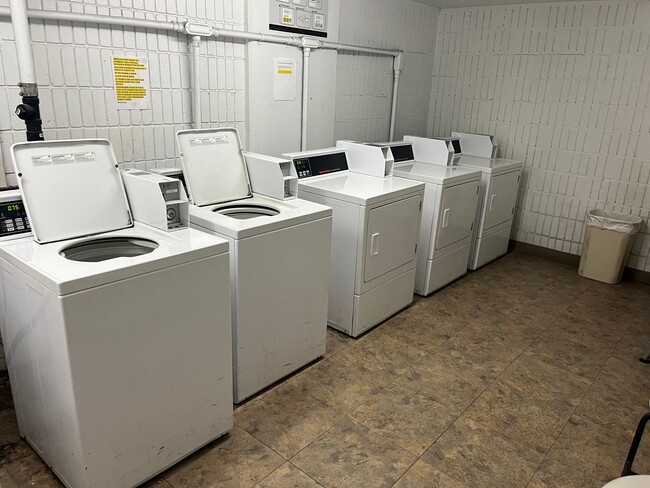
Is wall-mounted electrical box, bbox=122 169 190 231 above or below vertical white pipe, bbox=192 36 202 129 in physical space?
below

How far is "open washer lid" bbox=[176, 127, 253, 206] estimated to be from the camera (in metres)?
2.59

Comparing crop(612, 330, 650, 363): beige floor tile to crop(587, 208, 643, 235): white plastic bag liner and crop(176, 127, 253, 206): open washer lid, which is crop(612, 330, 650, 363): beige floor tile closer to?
crop(587, 208, 643, 235): white plastic bag liner

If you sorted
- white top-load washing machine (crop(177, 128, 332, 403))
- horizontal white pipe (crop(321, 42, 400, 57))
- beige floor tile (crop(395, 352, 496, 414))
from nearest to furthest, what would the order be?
1. white top-load washing machine (crop(177, 128, 332, 403))
2. beige floor tile (crop(395, 352, 496, 414))
3. horizontal white pipe (crop(321, 42, 400, 57))

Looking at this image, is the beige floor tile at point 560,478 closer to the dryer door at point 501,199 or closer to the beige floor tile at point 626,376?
the beige floor tile at point 626,376

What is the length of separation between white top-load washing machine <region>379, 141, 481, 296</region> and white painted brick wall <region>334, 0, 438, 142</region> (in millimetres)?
475

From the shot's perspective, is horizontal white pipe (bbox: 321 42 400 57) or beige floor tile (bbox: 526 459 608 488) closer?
beige floor tile (bbox: 526 459 608 488)

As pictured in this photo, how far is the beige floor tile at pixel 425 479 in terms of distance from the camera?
2.00 meters

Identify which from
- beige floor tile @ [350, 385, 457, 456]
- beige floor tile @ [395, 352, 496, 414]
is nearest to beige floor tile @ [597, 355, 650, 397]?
beige floor tile @ [395, 352, 496, 414]

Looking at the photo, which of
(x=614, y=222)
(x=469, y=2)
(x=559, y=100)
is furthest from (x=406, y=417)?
(x=469, y=2)

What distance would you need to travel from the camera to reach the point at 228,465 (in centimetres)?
206

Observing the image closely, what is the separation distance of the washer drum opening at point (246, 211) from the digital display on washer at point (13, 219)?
0.90 metres

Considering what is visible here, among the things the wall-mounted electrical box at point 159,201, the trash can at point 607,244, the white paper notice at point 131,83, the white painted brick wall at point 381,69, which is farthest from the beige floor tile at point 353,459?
the trash can at point 607,244

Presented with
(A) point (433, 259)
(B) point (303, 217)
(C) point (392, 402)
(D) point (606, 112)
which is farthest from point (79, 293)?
(D) point (606, 112)

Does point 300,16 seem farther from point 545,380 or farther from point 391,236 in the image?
point 545,380
